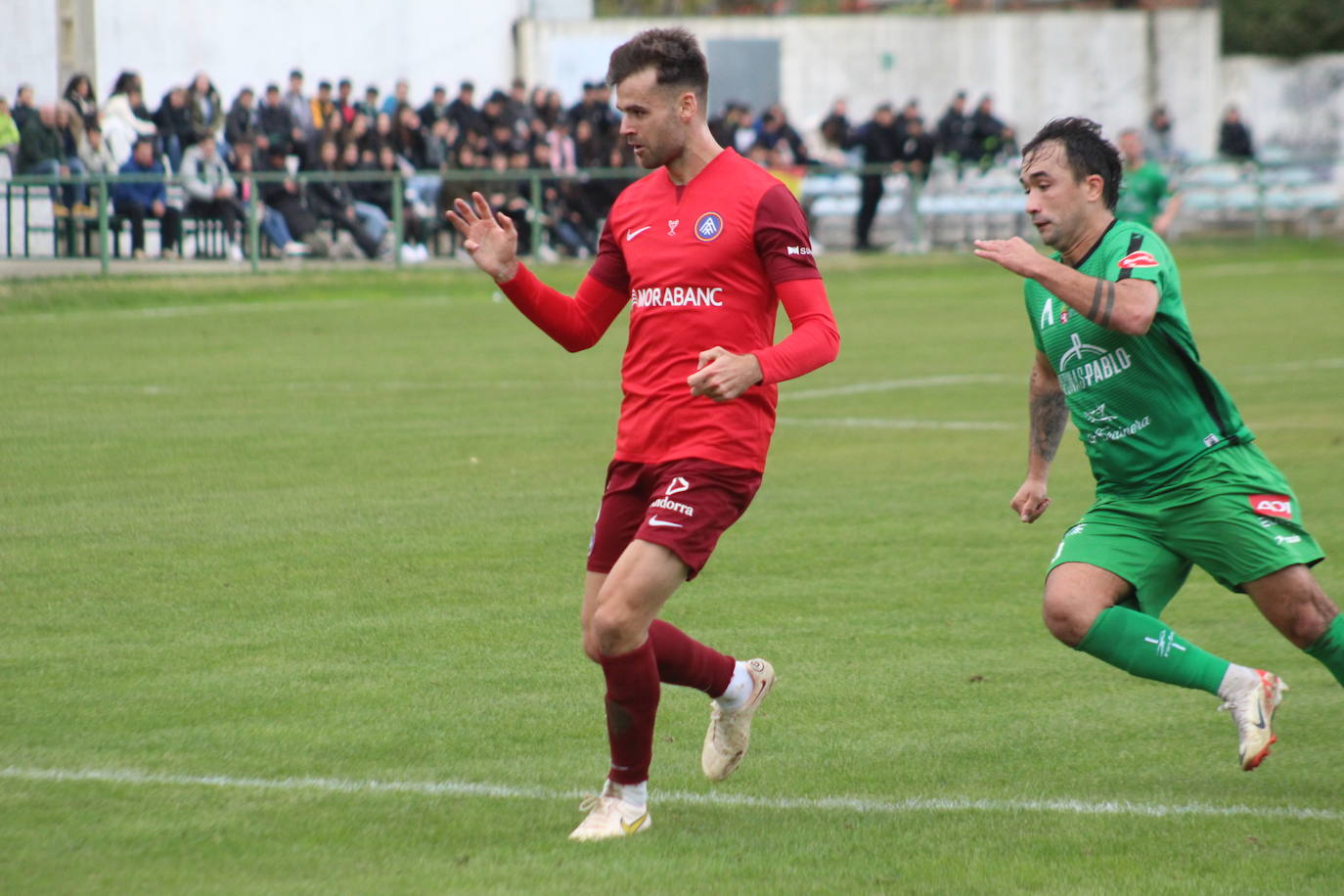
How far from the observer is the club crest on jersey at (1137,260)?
18.1ft

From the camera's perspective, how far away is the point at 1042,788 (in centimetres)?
564

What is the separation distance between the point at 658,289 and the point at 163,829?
1913 mm

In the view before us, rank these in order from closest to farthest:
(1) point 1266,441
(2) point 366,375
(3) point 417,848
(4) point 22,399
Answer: (3) point 417,848 → (1) point 1266,441 → (4) point 22,399 → (2) point 366,375

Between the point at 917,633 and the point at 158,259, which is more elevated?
the point at 158,259

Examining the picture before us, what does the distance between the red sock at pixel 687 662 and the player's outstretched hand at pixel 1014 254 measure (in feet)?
4.41

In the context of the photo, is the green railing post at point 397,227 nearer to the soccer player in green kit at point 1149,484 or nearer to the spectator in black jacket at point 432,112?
the spectator in black jacket at point 432,112

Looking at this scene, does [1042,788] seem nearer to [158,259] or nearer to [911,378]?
[911,378]

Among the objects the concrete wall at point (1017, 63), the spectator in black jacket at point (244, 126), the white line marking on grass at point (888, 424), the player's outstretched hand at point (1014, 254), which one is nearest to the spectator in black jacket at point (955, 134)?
the concrete wall at point (1017, 63)

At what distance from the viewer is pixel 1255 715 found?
5430 millimetres

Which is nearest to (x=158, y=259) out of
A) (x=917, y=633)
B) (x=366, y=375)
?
(x=366, y=375)

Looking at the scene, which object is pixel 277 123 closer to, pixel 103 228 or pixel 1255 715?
pixel 103 228

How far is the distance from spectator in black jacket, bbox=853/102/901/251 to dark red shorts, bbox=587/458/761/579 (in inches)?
1000

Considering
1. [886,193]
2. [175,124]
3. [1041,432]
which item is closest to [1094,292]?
[1041,432]

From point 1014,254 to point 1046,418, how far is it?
1.13 m
